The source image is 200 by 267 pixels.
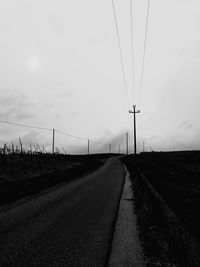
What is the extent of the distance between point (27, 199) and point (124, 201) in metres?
4.37

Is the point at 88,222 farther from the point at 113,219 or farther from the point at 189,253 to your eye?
the point at 189,253

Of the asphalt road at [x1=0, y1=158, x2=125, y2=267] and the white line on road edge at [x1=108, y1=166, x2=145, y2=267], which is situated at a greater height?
the asphalt road at [x1=0, y1=158, x2=125, y2=267]

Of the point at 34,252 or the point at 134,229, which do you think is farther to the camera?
the point at 134,229

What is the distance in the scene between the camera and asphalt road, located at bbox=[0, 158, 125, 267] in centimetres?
542

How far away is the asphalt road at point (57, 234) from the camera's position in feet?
17.8

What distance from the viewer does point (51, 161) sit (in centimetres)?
4472

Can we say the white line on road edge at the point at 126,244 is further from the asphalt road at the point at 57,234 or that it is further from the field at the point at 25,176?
the field at the point at 25,176

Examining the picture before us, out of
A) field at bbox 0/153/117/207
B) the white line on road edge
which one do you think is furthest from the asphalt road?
field at bbox 0/153/117/207

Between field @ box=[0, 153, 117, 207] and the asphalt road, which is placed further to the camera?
field @ box=[0, 153, 117, 207]

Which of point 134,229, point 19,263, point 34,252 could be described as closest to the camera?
point 19,263

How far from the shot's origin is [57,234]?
23.3 feet

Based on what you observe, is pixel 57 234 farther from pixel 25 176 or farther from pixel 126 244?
pixel 25 176

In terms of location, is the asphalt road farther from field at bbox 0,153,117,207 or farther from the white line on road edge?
field at bbox 0,153,117,207

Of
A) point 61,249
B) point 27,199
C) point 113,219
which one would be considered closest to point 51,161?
point 27,199
